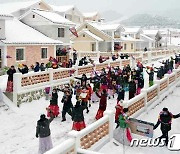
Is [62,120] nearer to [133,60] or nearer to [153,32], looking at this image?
[133,60]

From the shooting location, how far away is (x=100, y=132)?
35.9ft

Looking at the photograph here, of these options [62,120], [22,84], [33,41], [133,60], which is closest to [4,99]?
[22,84]

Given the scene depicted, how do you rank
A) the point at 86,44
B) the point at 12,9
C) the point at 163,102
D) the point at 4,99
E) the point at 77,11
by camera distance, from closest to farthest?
the point at 4,99
the point at 163,102
the point at 12,9
the point at 86,44
the point at 77,11

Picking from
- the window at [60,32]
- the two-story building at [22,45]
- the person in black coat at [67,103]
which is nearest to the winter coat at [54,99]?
the person in black coat at [67,103]

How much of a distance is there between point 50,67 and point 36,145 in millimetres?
8491

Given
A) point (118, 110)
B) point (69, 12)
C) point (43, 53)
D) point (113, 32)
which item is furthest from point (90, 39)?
point (118, 110)

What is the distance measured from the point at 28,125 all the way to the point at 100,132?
401 cm

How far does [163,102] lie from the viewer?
1709 centimetres

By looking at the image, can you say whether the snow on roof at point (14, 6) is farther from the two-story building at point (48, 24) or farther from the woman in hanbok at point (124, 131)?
the woman in hanbok at point (124, 131)

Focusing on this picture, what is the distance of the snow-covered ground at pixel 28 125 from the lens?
11.3 m

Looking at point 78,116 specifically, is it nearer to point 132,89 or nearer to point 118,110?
point 118,110

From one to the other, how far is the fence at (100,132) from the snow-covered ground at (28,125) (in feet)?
1.46

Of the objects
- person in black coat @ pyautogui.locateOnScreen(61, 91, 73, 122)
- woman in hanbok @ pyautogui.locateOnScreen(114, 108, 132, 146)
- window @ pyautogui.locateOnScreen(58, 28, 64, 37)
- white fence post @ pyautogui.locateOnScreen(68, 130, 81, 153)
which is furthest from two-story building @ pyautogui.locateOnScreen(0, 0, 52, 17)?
white fence post @ pyautogui.locateOnScreen(68, 130, 81, 153)

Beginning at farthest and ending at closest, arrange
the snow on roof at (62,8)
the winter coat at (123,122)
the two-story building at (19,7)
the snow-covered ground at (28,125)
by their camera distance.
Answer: the snow on roof at (62,8)
the two-story building at (19,7)
the snow-covered ground at (28,125)
the winter coat at (123,122)
